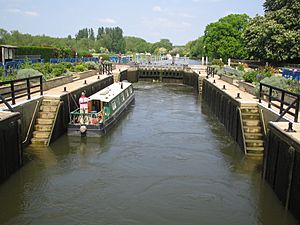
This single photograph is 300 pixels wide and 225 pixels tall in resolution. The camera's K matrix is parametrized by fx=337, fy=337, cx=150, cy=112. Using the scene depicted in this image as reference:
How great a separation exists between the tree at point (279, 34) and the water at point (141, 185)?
1015 inches

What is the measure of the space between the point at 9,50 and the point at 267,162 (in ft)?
85.4

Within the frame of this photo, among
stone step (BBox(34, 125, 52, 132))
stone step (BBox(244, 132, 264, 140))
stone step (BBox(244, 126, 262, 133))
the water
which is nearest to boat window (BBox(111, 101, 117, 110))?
the water

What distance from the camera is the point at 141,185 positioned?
12023 millimetres

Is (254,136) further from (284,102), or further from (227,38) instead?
(227,38)

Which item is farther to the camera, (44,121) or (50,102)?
(50,102)

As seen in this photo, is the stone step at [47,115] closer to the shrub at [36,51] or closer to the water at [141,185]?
the water at [141,185]

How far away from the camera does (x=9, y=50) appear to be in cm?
3042

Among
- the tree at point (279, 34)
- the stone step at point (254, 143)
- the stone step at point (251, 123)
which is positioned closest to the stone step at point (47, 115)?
the stone step at point (251, 123)

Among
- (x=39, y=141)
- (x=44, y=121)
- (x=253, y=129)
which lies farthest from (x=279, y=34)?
(x=39, y=141)

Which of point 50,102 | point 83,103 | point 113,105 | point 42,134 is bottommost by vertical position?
point 42,134

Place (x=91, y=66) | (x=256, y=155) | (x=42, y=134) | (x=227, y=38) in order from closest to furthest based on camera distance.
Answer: (x=256, y=155), (x=42, y=134), (x=91, y=66), (x=227, y=38)

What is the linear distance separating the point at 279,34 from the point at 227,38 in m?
32.2

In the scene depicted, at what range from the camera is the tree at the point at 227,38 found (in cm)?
7050

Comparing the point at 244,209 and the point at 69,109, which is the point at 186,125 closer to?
the point at 69,109
